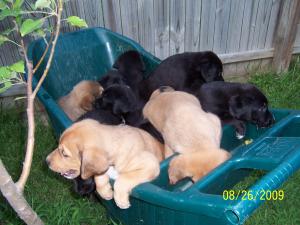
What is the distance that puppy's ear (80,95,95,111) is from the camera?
2.89 meters

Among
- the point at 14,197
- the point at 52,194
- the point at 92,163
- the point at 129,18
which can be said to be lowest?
the point at 52,194

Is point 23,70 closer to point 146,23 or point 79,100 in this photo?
point 79,100

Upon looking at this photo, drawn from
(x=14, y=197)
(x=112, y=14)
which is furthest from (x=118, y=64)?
(x=14, y=197)

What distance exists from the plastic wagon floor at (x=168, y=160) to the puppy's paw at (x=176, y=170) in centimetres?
5

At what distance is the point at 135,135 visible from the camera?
83.4 inches

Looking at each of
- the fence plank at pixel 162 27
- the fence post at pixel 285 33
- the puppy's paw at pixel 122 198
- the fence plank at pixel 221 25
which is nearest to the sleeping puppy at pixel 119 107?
the puppy's paw at pixel 122 198

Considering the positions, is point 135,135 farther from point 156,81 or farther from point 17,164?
point 17,164

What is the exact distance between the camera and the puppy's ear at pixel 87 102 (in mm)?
2893

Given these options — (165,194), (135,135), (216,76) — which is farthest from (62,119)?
(216,76)

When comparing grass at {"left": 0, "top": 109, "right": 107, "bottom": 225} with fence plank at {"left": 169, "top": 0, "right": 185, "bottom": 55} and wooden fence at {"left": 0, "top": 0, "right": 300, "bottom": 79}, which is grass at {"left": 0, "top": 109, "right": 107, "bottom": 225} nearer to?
wooden fence at {"left": 0, "top": 0, "right": 300, "bottom": 79}

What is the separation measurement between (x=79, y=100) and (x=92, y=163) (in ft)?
3.83

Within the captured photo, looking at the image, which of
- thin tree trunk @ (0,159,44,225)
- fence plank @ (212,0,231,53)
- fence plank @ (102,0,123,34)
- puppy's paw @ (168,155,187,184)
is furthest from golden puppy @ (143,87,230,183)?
fence plank @ (212,0,231,53)

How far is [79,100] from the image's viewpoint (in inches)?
114

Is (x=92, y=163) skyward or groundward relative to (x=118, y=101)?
skyward
